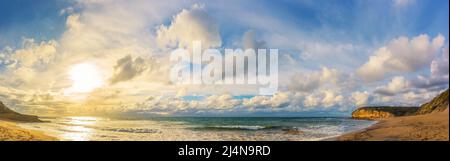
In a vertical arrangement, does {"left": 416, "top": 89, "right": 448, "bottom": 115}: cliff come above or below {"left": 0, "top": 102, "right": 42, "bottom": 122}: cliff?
above

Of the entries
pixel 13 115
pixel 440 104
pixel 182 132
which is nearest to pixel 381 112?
pixel 440 104

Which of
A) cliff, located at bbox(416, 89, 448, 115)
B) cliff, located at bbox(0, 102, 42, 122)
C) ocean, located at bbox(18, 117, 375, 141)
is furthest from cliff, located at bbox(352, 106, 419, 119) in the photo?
cliff, located at bbox(0, 102, 42, 122)

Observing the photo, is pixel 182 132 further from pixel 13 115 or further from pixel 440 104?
pixel 440 104

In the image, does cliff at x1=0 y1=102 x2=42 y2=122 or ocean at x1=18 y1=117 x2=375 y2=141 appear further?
cliff at x1=0 y1=102 x2=42 y2=122

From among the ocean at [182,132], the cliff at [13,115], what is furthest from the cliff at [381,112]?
the cliff at [13,115]

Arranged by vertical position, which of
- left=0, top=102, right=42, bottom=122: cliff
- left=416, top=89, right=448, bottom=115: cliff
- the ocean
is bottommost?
the ocean

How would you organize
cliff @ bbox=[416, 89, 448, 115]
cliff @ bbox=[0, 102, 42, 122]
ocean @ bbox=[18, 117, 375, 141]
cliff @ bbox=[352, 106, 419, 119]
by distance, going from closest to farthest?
ocean @ bbox=[18, 117, 375, 141] → cliff @ bbox=[0, 102, 42, 122] → cliff @ bbox=[416, 89, 448, 115] → cliff @ bbox=[352, 106, 419, 119]

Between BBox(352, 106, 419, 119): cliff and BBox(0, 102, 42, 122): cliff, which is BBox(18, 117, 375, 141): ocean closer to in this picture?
BBox(0, 102, 42, 122): cliff

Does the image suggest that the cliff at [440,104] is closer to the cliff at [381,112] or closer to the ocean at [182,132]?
the ocean at [182,132]

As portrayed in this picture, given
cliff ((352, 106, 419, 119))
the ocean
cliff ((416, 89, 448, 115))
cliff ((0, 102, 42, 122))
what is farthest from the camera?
cliff ((352, 106, 419, 119))
